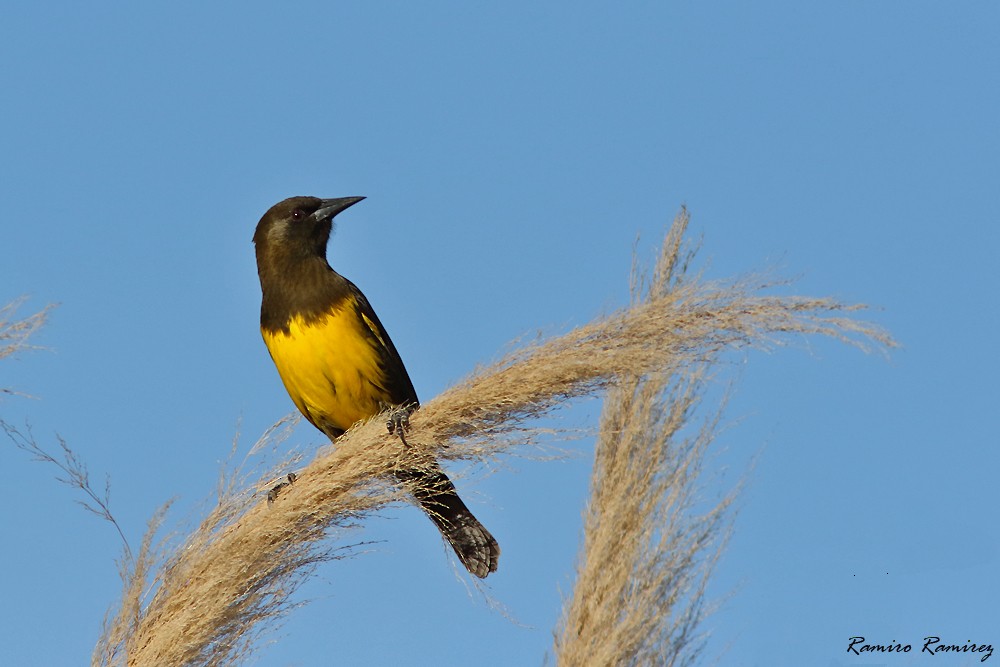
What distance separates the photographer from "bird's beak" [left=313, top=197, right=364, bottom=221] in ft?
15.7

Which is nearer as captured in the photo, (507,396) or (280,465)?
(507,396)

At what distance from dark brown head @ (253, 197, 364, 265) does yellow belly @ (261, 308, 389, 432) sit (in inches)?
21.2

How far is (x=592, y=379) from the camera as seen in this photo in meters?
2.62

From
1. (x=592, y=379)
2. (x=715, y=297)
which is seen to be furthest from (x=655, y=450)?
(x=715, y=297)

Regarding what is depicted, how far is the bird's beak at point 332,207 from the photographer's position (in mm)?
4793

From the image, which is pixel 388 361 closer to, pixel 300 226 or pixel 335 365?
pixel 335 365

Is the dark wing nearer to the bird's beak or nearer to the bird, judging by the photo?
the bird

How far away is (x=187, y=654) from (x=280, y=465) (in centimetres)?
59

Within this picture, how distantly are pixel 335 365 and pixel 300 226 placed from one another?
2.90 ft

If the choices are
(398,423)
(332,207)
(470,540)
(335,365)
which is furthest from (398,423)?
(332,207)

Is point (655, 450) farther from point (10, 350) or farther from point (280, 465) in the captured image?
point (10, 350)

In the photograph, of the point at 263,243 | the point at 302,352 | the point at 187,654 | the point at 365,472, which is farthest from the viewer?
the point at 263,243

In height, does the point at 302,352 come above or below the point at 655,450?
above

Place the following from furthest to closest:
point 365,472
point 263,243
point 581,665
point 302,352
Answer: point 263,243
point 302,352
point 365,472
point 581,665
